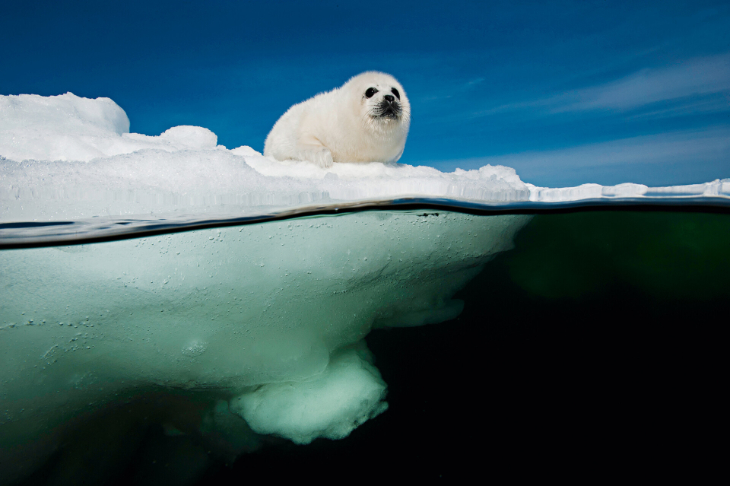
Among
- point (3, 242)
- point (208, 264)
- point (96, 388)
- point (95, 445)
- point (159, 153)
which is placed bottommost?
point (95, 445)

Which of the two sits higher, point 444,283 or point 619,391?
point 444,283

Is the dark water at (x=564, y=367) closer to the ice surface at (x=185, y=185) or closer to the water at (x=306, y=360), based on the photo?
the water at (x=306, y=360)

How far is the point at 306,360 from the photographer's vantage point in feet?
13.9

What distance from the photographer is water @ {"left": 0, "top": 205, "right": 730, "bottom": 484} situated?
3391 mm

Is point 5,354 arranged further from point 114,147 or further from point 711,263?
point 711,263

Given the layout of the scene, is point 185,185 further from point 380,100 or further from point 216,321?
point 380,100

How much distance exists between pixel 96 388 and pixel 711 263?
32.3ft

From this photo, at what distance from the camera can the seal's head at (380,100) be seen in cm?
532

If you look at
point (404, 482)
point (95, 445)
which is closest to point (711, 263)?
point (404, 482)

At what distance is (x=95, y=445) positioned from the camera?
3.35 m

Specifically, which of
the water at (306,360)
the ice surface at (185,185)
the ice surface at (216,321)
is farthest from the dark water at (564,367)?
the ice surface at (185,185)

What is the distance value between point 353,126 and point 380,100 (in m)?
0.58

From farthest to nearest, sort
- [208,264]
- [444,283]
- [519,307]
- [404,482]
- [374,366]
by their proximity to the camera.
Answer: [519,307], [444,283], [374,366], [208,264], [404,482]

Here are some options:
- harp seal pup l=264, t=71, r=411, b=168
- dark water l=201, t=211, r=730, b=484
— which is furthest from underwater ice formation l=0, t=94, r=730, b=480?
harp seal pup l=264, t=71, r=411, b=168
